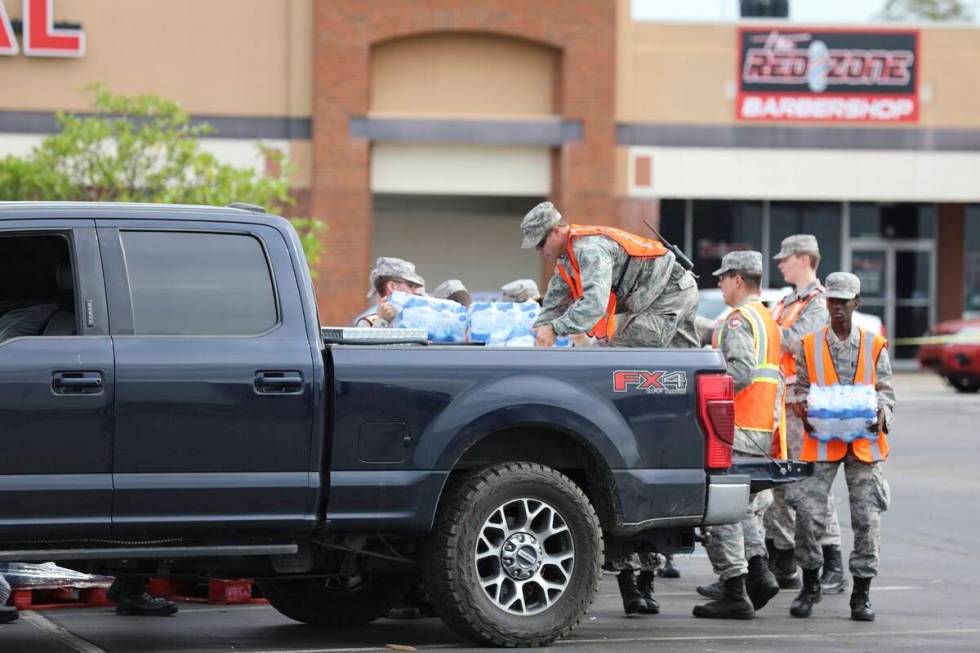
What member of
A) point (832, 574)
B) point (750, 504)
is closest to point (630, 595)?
point (750, 504)

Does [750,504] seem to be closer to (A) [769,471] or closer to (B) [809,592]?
(B) [809,592]

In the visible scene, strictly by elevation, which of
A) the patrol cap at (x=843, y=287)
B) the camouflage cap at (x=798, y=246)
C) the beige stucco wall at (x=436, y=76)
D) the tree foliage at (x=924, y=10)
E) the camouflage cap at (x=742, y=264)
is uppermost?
the tree foliage at (x=924, y=10)

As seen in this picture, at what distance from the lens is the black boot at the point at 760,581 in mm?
9258

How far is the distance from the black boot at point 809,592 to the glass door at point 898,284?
27654 millimetres

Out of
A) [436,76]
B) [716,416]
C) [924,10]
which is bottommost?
[716,416]

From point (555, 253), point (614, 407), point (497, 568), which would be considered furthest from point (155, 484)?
point (555, 253)

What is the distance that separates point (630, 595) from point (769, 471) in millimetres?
1189

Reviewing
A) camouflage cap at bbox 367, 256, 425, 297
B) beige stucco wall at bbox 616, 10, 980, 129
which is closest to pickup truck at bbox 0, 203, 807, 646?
camouflage cap at bbox 367, 256, 425, 297

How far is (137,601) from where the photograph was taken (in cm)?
896

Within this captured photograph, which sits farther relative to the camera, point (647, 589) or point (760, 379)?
point (760, 379)

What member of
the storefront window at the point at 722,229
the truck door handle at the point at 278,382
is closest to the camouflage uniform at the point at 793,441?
the truck door handle at the point at 278,382

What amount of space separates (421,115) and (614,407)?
2533 cm

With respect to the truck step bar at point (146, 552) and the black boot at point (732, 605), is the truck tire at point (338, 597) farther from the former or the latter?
the black boot at point (732, 605)

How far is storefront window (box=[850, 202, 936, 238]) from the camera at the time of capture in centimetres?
3631
